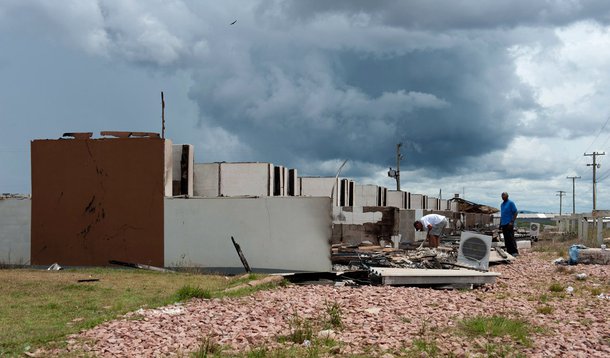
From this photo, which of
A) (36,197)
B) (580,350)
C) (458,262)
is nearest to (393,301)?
(580,350)

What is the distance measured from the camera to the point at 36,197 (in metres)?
17.0

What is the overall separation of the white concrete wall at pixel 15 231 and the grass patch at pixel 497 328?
13318 mm

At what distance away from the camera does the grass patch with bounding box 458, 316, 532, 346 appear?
7606 millimetres

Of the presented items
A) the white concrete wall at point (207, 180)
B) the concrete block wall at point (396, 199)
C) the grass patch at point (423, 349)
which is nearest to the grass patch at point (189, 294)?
the grass patch at point (423, 349)

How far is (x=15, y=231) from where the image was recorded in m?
17.3

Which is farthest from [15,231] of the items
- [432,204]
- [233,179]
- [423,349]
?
[432,204]

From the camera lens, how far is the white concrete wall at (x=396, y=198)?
41.0 meters

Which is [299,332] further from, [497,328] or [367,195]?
[367,195]

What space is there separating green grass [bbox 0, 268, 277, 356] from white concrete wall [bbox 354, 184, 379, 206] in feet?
71.5

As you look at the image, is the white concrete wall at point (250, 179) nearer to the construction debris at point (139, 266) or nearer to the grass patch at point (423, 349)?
the construction debris at point (139, 266)

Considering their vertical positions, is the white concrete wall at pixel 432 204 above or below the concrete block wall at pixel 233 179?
below

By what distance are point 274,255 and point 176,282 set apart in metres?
2.84

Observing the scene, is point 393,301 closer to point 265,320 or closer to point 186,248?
point 265,320

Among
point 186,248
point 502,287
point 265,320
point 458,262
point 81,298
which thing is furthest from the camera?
point 186,248
